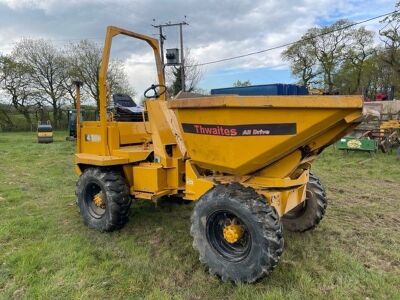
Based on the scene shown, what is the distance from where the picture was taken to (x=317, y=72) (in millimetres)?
36000

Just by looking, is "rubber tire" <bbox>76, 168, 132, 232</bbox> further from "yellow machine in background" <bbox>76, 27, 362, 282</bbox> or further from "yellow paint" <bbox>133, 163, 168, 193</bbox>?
"yellow paint" <bbox>133, 163, 168, 193</bbox>

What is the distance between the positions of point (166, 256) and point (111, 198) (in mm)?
1049

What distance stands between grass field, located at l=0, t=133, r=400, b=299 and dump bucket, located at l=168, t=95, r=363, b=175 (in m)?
1.09

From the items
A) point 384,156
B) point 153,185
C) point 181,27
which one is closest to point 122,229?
point 153,185

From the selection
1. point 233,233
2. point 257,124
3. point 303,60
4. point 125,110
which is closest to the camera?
point 257,124

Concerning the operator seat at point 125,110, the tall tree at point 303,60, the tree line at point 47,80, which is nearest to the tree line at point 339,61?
the tall tree at point 303,60

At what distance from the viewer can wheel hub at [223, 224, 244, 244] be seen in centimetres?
330

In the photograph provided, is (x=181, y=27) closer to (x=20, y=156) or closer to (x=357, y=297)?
(x=20, y=156)

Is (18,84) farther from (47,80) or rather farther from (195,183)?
(195,183)

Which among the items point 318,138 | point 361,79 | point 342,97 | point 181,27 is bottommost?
point 318,138

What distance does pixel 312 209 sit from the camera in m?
4.30

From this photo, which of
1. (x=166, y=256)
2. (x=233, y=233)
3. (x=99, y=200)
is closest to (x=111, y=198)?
(x=99, y=200)

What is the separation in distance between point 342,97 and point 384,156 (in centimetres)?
964

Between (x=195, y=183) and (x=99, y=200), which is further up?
(x=195, y=183)
